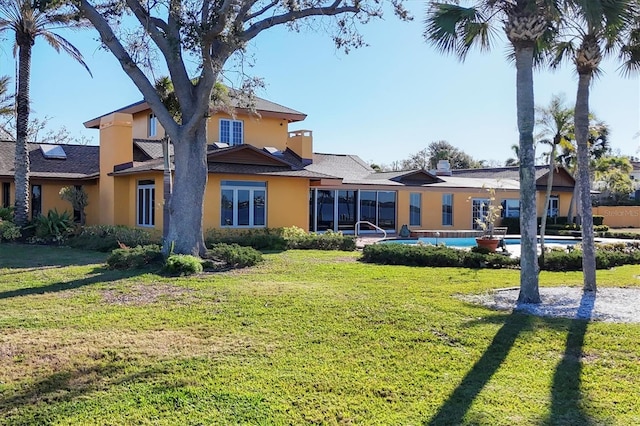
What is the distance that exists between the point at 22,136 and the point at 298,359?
20.1 meters

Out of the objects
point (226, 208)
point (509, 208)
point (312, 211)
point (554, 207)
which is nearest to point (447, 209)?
point (509, 208)

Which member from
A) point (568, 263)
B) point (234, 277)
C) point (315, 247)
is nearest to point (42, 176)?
point (315, 247)

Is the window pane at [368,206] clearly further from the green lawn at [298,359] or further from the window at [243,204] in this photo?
the green lawn at [298,359]

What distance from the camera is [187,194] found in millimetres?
14930

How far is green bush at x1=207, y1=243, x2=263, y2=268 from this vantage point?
14.6 m

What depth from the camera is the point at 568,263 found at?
51.0 ft

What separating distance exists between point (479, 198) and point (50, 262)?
974 inches

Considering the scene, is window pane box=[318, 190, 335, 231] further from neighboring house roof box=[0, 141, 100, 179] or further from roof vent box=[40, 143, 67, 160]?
roof vent box=[40, 143, 67, 160]

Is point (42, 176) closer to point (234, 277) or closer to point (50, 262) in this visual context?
point (50, 262)

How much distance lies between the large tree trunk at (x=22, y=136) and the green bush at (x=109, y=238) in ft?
9.37

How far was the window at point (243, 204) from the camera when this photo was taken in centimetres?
2247

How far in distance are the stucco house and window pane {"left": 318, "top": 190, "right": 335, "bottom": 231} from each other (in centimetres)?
5

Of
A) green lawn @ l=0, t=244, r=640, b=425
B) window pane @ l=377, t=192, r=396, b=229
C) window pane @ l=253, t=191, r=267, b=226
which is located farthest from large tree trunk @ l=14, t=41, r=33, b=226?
window pane @ l=377, t=192, r=396, b=229

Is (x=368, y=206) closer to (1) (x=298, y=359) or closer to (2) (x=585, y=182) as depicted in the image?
(2) (x=585, y=182)
